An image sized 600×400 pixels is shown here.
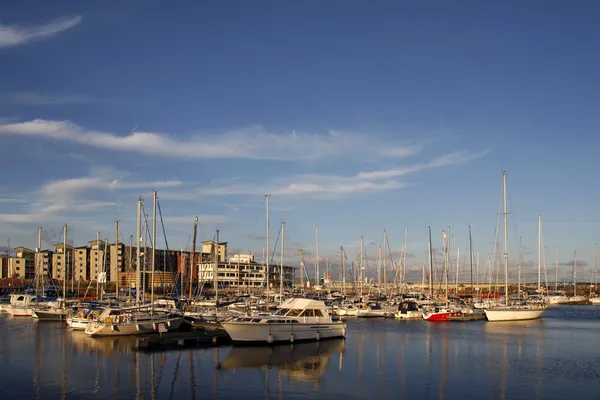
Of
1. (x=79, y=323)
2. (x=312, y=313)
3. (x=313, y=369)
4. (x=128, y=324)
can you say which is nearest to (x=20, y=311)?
(x=79, y=323)

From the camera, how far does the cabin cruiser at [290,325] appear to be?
50.0 m

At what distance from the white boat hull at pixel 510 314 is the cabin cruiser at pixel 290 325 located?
33.0m

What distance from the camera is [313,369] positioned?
1561 inches

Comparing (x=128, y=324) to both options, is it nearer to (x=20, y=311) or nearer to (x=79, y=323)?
(x=79, y=323)

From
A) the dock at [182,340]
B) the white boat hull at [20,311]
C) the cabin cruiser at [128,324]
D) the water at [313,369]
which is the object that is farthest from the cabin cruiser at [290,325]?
A: the white boat hull at [20,311]

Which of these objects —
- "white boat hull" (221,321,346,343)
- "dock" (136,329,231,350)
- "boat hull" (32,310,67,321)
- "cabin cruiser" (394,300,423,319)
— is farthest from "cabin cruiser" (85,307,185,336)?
"cabin cruiser" (394,300,423,319)

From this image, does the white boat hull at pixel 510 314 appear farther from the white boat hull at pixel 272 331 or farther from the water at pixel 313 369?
the white boat hull at pixel 272 331

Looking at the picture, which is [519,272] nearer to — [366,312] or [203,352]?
[366,312]

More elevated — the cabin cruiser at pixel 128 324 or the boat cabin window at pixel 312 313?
the boat cabin window at pixel 312 313

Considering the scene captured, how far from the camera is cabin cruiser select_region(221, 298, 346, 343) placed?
5000 centimetres

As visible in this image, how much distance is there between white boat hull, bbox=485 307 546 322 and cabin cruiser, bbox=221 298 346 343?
1298 inches

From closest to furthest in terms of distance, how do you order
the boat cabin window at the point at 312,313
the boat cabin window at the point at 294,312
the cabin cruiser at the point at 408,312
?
the boat cabin window at the point at 294,312, the boat cabin window at the point at 312,313, the cabin cruiser at the point at 408,312

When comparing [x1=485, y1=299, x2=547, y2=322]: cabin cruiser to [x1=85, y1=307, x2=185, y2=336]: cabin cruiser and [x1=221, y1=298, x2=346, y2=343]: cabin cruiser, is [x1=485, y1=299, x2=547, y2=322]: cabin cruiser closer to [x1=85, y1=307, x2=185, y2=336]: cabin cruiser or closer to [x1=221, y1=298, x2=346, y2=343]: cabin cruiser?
[x1=221, y1=298, x2=346, y2=343]: cabin cruiser

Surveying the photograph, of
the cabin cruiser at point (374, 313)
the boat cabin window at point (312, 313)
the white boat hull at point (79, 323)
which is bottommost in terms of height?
the cabin cruiser at point (374, 313)
